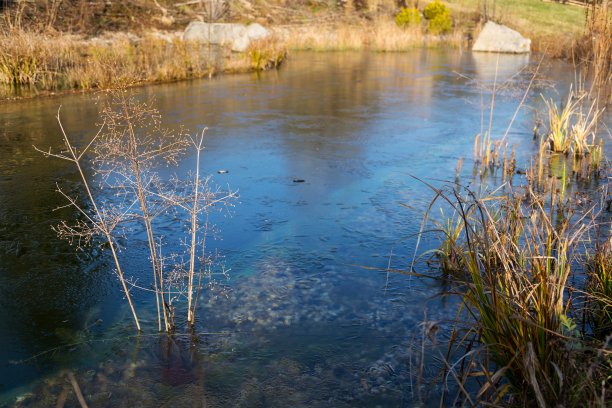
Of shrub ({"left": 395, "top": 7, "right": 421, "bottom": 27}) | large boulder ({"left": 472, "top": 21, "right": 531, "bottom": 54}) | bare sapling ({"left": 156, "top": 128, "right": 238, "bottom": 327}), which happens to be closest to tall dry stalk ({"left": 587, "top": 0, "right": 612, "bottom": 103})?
bare sapling ({"left": 156, "top": 128, "right": 238, "bottom": 327})

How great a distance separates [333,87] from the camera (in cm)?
1252

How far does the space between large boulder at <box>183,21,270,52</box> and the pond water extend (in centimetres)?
910

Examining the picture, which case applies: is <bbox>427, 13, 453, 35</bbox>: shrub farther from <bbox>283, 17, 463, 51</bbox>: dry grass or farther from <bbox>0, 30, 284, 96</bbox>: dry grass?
<bbox>0, 30, 284, 96</bbox>: dry grass

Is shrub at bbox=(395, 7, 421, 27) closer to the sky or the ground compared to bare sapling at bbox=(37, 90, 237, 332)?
closer to the sky

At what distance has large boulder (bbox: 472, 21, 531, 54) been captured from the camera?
2005 cm

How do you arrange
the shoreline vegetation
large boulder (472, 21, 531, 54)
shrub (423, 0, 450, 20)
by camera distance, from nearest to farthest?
the shoreline vegetation
large boulder (472, 21, 531, 54)
shrub (423, 0, 450, 20)

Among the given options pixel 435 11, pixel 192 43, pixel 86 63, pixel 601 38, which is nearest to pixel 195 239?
pixel 601 38

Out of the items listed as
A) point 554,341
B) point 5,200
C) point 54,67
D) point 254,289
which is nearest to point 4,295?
point 254,289

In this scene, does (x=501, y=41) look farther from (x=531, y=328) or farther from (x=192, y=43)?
(x=531, y=328)

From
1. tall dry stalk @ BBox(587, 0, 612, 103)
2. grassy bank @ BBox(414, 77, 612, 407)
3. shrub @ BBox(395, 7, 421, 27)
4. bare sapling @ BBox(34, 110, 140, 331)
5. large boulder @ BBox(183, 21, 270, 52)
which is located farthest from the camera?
shrub @ BBox(395, 7, 421, 27)

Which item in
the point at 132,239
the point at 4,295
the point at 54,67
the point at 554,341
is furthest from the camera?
the point at 54,67

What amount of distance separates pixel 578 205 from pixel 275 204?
258 centimetres

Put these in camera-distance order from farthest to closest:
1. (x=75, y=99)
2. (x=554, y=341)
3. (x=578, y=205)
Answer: (x=75, y=99) < (x=578, y=205) < (x=554, y=341)

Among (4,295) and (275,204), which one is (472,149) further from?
(4,295)
